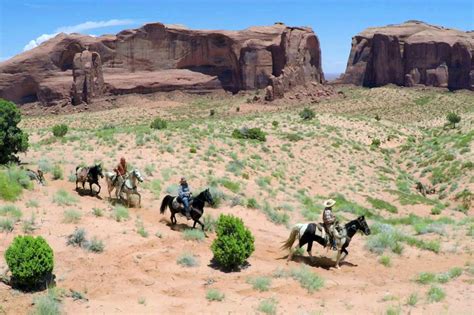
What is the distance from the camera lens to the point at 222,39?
93.2 m

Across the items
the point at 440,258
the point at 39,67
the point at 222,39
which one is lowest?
the point at 440,258

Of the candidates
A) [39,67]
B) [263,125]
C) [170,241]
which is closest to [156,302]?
[170,241]

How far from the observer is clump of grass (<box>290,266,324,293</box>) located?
13.0 metres

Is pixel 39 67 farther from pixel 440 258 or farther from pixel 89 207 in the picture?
pixel 440 258

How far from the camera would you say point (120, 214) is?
55.7 ft

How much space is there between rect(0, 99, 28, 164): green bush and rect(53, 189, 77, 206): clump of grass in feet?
27.0

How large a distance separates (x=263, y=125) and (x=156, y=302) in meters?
43.4

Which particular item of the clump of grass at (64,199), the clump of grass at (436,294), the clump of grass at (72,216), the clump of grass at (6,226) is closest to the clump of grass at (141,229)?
the clump of grass at (72,216)

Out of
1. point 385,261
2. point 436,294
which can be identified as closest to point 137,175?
point 385,261

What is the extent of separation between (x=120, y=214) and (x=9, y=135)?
37.8 feet

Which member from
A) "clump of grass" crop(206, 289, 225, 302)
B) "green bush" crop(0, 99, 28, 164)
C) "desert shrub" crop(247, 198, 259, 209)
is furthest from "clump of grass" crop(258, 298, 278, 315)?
"green bush" crop(0, 99, 28, 164)

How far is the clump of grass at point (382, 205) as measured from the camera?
94.2 ft

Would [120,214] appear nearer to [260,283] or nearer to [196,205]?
[196,205]

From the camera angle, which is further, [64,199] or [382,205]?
[382,205]
